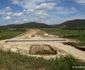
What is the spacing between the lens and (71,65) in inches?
394

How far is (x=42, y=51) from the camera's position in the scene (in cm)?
2492

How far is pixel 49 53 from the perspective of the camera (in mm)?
24391

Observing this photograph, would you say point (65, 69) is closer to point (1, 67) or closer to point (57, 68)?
point (57, 68)

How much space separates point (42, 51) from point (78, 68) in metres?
15.5

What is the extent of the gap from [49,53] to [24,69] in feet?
48.7

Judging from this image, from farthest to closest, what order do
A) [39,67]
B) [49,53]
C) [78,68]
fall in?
[49,53], [39,67], [78,68]

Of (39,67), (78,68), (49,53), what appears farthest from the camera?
(49,53)

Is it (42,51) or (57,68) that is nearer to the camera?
(57,68)

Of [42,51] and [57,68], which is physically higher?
[57,68]

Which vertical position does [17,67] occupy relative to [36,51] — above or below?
above

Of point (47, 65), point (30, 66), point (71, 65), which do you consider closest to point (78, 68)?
point (71, 65)

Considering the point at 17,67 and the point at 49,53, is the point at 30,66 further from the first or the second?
the point at 49,53

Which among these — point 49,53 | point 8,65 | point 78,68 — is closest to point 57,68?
point 78,68

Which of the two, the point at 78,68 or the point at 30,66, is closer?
the point at 78,68
